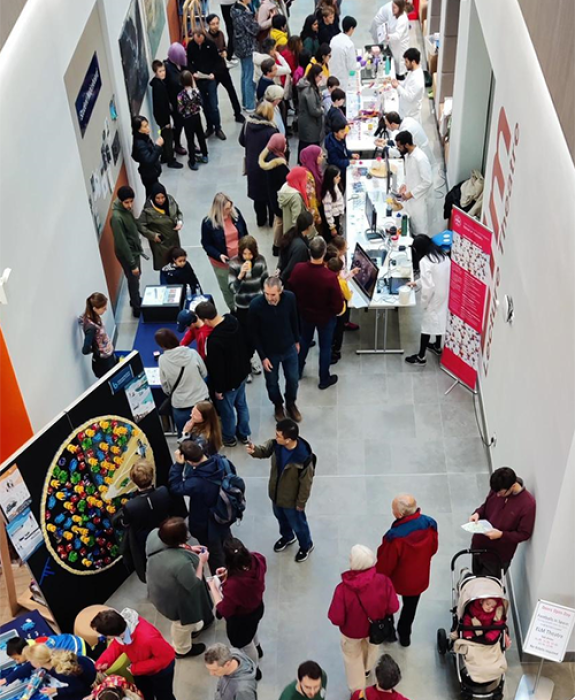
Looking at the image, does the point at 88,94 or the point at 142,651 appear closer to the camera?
the point at 142,651

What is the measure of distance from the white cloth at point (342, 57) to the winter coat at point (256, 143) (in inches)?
111

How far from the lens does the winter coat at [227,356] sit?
23.1ft

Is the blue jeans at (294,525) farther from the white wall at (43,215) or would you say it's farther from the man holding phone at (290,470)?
the white wall at (43,215)

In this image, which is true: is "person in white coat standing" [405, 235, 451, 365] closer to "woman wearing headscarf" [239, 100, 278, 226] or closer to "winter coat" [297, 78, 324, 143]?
"woman wearing headscarf" [239, 100, 278, 226]

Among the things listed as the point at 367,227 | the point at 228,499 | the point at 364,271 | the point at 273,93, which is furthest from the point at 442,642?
the point at 273,93

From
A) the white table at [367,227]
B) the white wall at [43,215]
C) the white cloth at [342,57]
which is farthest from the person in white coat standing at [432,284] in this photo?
the white cloth at [342,57]

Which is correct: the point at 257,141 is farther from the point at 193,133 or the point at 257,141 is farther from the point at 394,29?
the point at 394,29

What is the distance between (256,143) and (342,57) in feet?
10.1

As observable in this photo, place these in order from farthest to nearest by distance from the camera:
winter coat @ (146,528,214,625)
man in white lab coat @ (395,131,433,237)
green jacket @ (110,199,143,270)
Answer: man in white lab coat @ (395,131,433,237) < green jacket @ (110,199,143,270) < winter coat @ (146,528,214,625)

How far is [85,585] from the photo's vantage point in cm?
633

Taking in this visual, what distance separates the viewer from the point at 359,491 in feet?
24.1

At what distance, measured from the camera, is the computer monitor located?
8.30m

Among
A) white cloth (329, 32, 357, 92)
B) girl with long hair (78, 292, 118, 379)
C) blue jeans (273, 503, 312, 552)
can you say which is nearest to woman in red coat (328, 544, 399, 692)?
blue jeans (273, 503, 312, 552)

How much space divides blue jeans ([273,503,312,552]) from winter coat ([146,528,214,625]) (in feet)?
3.06
